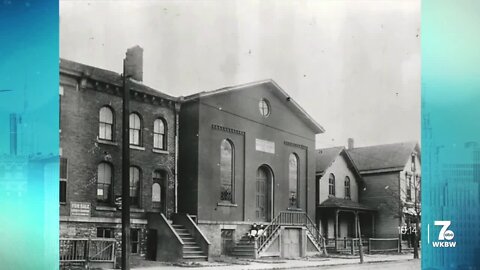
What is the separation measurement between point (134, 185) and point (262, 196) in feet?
3.64

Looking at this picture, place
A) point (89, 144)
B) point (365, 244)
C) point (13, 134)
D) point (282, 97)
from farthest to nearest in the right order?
point (365, 244) → point (282, 97) → point (89, 144) → point (13, 134)

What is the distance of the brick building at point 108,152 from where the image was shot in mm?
4684

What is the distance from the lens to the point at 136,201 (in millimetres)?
4914

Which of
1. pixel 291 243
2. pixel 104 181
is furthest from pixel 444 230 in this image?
pixel 104 181

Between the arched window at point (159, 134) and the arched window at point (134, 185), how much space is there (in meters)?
0.26

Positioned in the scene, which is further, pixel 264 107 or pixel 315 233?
pixel 315 233

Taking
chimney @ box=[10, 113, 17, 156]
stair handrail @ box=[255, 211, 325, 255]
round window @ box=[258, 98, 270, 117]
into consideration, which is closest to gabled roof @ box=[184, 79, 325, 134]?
round window @ box=[258, 98, 270, 117]

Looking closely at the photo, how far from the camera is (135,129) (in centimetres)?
494

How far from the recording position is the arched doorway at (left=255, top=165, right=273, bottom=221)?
524 cm

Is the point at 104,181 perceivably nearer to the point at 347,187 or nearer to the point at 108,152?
the point at 108,152

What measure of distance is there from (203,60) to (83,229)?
5.38 feet

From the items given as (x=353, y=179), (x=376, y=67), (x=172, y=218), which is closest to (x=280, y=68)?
(x=376, y=67)

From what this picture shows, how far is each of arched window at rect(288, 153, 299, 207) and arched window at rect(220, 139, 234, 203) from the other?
55 cm

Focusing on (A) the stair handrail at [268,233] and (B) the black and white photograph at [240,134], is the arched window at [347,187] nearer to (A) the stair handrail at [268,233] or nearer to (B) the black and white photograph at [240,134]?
(B) the black and white photograph at [240,134]
